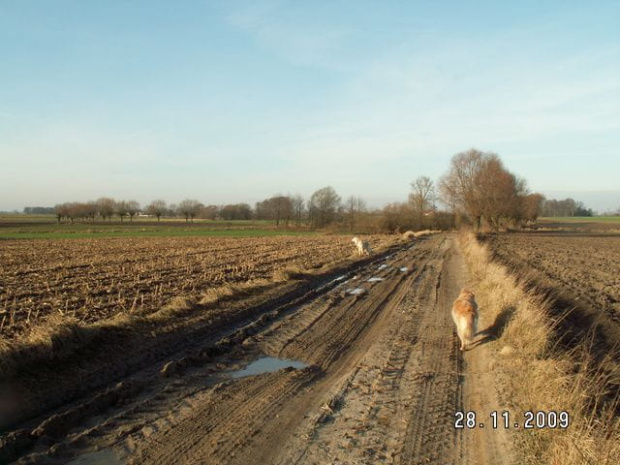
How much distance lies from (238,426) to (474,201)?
62886 mm

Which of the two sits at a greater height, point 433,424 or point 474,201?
point 474,201

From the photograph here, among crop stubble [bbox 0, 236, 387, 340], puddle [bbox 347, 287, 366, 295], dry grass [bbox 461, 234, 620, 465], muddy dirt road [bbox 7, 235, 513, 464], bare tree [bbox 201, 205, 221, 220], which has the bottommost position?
puddle [bbox 347, 287, 366, 295]


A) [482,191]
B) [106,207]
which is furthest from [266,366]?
[106,207]

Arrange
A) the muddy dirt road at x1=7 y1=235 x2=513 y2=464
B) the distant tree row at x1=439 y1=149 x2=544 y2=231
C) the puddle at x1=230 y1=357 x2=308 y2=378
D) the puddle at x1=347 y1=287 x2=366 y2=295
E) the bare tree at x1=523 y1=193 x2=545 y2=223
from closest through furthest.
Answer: the muddy dirt road at x1=7 y1=235 x2=513 y2=464
the puddle at x1=230 y1=357 x2=308 y2=378
the puddle at x1=347 y1=287 x2=366 y2=295
the distant tree row at x1=439 y1=149 x2=544 y2=231
the bare tree at x1=523 y1=193 x2=545 y2=223

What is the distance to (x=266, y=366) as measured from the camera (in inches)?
294

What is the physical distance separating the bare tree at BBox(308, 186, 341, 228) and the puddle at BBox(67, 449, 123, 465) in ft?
252

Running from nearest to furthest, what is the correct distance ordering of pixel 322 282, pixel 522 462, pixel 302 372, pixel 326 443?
pixel 522 462, pixel 326 443, pixel 302 372, pixel 322 282

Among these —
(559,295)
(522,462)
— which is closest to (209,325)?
(522,462)

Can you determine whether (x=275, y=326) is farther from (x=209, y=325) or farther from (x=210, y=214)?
(x=210, y=214)

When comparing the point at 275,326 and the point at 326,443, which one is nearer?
the point at 326,443

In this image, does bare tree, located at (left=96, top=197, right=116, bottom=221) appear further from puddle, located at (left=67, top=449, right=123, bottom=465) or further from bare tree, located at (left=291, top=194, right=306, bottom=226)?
puddle, located at (left=67, top=449, right=123, bottom=465)

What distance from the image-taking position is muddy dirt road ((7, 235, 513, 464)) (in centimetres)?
453

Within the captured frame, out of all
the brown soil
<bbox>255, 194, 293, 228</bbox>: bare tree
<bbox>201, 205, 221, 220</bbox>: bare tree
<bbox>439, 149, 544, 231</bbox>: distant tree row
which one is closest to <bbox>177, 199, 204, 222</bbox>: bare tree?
<bbox>201, 205, 221, 220</bbox>: bare tree

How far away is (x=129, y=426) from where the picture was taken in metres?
5.10
